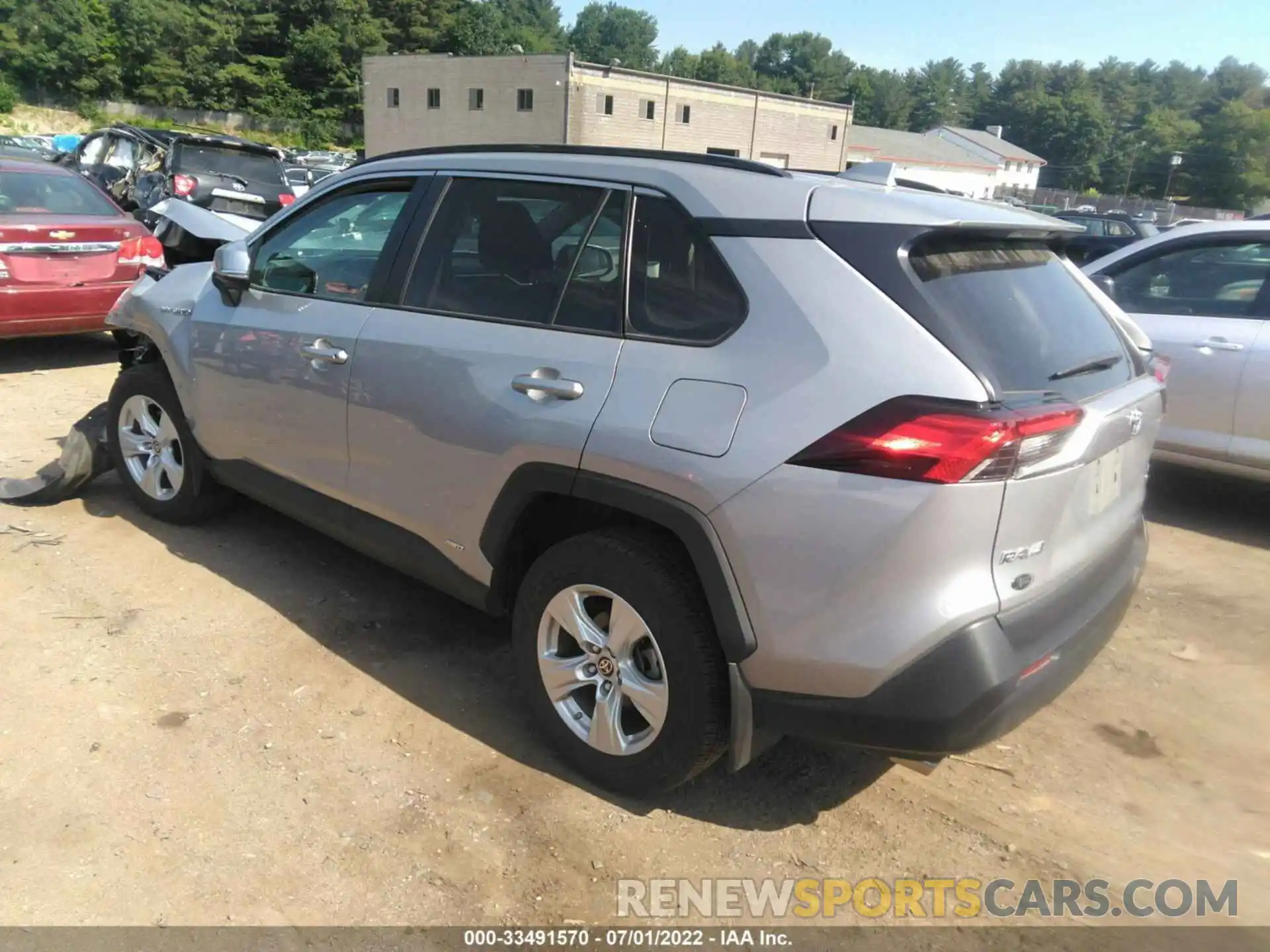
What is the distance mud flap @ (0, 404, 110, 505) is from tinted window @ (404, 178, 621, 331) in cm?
251

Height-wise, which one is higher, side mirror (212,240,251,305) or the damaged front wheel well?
side mirror (212,240,251,305)

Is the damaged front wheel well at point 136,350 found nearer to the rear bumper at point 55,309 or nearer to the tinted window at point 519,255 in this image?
the tinted window at point 519,255

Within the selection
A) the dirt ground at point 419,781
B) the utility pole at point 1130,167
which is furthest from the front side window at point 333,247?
the utility pole at point 1130,167

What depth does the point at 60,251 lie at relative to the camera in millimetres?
7344

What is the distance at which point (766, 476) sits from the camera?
2.39m

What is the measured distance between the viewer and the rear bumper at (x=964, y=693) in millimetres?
2311

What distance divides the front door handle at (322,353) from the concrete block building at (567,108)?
58.3 metres

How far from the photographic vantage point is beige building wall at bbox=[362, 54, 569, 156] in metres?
60.3

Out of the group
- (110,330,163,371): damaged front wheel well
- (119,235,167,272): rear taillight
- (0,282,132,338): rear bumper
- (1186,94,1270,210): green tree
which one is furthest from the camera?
(1186,94,1270,210): green tree

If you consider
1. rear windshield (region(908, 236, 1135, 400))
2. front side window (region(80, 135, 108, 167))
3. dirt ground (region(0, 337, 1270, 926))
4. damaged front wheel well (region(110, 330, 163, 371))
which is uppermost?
rear windshield (region(908, 236, 1135, 400))

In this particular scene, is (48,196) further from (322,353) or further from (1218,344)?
(1218,344)

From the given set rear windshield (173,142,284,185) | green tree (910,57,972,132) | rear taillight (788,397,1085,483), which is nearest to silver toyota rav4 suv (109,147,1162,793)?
rear taillight (788,397,1085,483)

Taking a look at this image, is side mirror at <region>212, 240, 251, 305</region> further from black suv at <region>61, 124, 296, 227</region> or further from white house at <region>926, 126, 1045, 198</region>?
white house at <region>926, 126, 1045, 198</region>

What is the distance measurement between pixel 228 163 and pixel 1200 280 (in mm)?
11589
